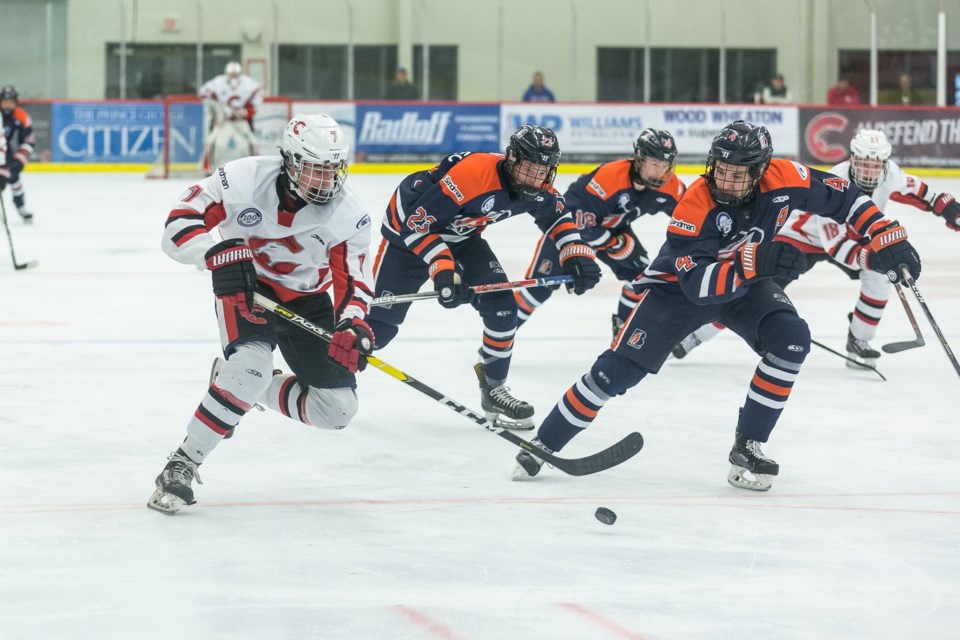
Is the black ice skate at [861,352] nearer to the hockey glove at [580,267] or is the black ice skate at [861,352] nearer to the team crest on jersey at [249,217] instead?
the hockey glove at [580,267]

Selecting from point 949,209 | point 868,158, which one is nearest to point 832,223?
point 868,158

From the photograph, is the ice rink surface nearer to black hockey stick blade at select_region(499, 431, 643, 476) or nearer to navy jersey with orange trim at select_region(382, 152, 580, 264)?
black hockey stick blade at select_region(499, 431, 643, 476)

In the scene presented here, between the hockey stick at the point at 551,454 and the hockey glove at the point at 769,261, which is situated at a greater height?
the hockey glove at the point at 769,261

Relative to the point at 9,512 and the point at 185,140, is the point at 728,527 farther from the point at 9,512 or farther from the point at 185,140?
the point at 185,140

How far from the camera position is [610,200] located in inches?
211

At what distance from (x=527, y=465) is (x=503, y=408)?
0.84 metres

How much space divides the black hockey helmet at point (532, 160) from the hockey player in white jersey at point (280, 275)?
873 millimetres

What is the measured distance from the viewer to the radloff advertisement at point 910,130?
1464 cm

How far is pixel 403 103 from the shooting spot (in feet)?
49.4

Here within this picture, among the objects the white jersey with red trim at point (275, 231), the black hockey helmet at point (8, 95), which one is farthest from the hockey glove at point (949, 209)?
the black hockey helmet at point (8, 95)

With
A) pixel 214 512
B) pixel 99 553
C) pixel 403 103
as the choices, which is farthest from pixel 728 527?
pixel 403 103

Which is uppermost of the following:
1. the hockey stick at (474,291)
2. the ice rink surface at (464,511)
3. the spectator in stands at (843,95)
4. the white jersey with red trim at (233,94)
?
the spectator in stands at (843,95)

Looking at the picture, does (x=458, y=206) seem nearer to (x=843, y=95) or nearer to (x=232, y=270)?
(x=232, y=270)

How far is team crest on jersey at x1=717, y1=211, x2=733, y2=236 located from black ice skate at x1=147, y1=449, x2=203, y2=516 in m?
1.52
